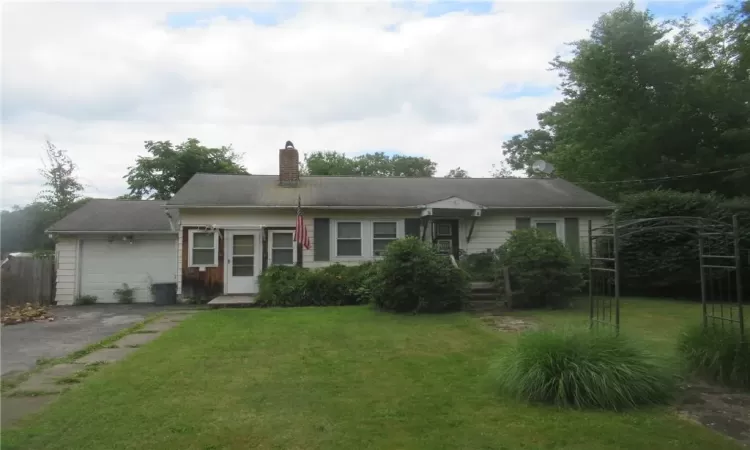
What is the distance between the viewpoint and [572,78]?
28.4 meters

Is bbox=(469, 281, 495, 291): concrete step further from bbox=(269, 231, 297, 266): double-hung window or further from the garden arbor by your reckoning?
bbox=(269, 231, 297, 266): double-hung window

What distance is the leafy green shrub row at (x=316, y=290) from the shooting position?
14.9 metres

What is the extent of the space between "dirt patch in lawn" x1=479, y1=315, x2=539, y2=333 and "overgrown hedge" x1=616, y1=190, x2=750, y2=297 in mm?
5812

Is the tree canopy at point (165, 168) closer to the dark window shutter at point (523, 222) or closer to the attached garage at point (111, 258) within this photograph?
the attached garage at point (111, 258)

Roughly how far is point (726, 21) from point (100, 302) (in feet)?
85.8

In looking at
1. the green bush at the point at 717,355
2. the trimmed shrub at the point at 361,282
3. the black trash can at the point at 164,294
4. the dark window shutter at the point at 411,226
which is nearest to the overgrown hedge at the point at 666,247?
the dark window shutter at the point at 411,226

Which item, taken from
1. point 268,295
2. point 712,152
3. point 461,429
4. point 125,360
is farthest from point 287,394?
point 712,152

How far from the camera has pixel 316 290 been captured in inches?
589

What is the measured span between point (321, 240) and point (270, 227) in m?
1.61

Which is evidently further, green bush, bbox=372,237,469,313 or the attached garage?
the attached garage

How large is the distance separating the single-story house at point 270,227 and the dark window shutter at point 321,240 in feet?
0.10

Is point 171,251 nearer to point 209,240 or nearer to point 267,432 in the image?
point 209,240

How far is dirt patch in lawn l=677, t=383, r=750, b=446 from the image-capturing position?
4.81m

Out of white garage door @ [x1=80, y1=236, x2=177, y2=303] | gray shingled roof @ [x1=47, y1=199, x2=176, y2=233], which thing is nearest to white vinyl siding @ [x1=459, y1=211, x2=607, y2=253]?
gray shingled roof @ [x1=47, y1=199, x2=176, y2=233]
